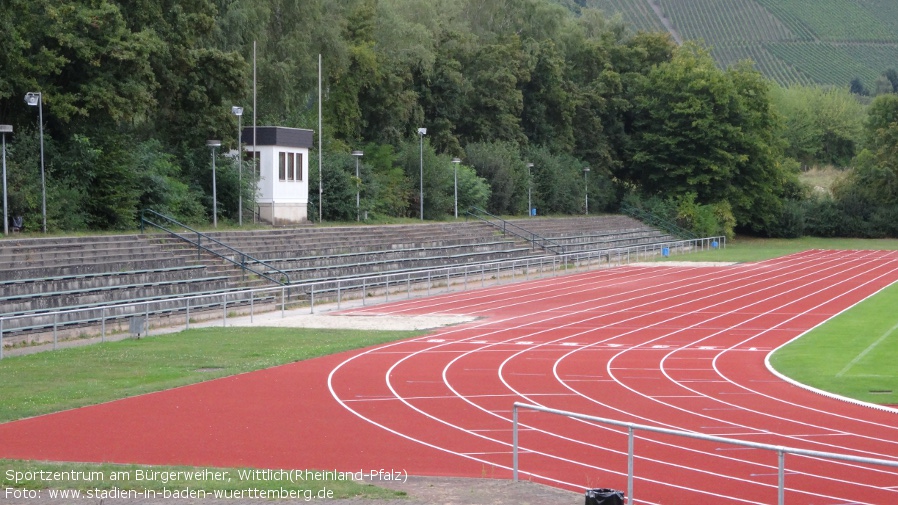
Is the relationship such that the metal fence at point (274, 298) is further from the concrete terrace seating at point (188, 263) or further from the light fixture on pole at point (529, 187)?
the light fixture on pole at point (529, 187)

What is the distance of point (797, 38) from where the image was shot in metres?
190

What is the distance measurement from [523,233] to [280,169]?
50.8 feet

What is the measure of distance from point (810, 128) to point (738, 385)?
270ft

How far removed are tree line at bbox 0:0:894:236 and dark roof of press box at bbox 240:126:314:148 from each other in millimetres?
1107

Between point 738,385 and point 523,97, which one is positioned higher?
point 523,97

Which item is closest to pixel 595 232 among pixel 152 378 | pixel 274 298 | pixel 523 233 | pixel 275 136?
pixel 523 233

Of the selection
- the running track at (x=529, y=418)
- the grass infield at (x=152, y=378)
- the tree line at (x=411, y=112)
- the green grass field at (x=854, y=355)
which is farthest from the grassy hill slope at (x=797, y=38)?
the grass infield at (x=152, y=378)

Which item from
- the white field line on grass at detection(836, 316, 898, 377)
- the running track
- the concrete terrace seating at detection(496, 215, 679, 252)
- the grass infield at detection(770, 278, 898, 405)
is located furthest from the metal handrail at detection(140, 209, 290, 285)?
the concrete terrace seating at detection(496, 215, 679, 252)

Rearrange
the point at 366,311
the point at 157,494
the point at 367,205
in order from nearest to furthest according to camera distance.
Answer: the point at 157,494 < the point at 366,311 < the point at 367,205

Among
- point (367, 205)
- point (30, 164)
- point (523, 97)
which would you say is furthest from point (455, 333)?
point (523, 97)

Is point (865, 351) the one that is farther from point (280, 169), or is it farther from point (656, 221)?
point (656, 221)

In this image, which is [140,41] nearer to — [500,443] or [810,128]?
[500,443]

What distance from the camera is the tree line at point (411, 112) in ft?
105

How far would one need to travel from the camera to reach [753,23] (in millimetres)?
194250
